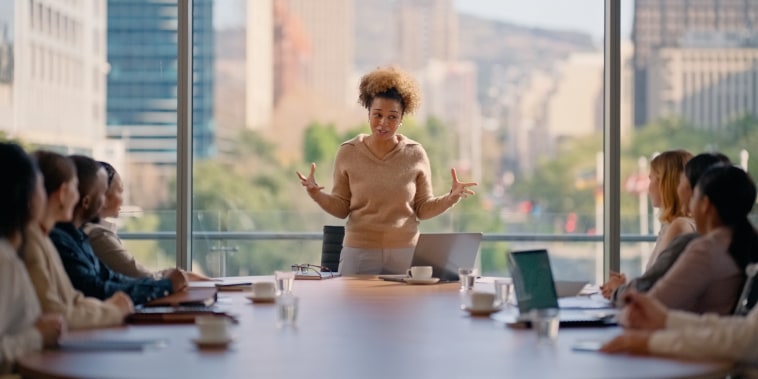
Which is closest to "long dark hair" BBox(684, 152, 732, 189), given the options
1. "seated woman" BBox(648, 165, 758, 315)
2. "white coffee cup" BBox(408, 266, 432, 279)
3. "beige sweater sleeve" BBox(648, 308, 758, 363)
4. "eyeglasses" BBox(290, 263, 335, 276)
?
"seated woman" BBox(648, 165, 758, 315)

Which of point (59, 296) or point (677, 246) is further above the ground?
point (677, 246)

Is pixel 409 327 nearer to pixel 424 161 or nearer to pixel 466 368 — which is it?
pixel 466 368

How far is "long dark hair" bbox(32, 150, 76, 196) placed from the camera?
11.2 ft

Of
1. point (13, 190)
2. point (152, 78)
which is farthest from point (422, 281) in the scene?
point (152, 78)

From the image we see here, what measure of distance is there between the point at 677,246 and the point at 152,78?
12.5 ft

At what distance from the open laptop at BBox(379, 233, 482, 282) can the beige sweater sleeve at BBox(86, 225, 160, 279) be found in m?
1.09

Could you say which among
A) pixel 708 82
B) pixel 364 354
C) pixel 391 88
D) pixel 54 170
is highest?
pixel 708 82

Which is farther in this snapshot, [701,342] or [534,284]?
[534,284]

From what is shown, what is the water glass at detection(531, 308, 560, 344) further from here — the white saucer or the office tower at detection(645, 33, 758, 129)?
the office tower at detection(645, 33, 758, 129)

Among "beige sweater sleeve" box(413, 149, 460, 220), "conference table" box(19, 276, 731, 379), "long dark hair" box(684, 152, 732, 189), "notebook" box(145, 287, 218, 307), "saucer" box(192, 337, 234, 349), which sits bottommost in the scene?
"conference table" box(19, 276, 731, 379)

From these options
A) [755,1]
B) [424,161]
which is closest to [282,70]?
[424,161]

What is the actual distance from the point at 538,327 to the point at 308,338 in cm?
61

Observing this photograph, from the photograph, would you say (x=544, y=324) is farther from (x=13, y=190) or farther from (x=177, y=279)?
(x=177, y=279)

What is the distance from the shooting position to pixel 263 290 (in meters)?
4.03
